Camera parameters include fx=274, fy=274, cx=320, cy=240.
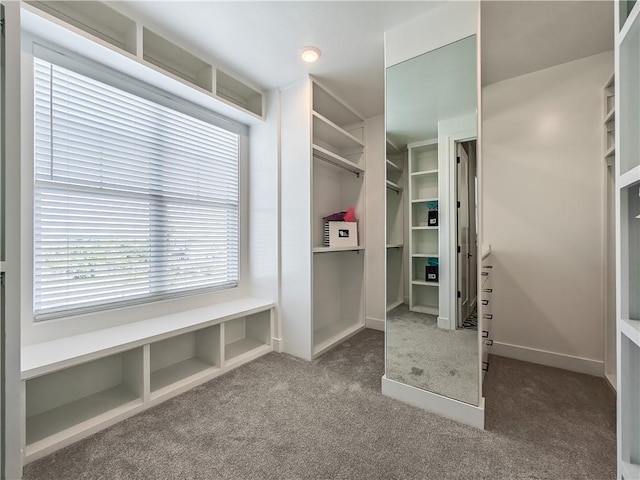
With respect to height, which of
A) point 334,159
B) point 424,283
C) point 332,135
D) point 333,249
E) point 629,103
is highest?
point 332,135

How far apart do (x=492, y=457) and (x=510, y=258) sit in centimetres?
170

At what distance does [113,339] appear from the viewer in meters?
1.70

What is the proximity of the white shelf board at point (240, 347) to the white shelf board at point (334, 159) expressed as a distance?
194cm

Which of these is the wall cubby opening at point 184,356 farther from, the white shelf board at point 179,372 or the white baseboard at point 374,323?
the white baseboard at point 374,323

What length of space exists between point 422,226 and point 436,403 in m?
1.14

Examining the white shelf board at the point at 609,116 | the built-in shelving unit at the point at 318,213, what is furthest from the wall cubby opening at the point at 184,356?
the white shelf board at the point at 609,116

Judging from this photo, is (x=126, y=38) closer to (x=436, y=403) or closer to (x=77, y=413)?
(x=77, y=413)

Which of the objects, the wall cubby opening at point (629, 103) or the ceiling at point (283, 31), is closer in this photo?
the wall cubby opening at point (629, 103)

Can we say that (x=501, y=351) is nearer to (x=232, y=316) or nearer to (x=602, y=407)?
(x=602, y=407)

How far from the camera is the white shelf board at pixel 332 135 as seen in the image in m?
2.68

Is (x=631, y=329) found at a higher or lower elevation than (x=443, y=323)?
higher

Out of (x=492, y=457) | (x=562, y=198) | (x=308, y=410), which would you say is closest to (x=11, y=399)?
(x=308, y=410)

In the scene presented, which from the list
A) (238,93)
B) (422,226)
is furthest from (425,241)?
(238,93)

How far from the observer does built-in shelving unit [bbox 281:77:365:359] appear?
248 centimetres
